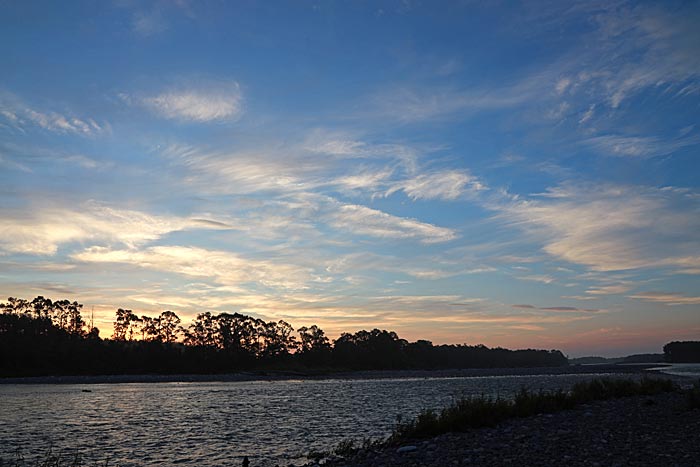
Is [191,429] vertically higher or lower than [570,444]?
lower

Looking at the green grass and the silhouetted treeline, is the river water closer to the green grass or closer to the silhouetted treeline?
the green grass

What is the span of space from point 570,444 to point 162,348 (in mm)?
148166

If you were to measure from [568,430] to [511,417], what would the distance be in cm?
498

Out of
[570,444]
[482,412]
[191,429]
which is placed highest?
[482,412]

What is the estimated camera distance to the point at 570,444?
17.4 meters

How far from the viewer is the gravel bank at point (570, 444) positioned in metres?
15.2

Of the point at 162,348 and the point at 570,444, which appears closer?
the point at 570,444

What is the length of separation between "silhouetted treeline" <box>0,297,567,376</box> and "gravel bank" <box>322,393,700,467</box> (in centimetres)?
12181

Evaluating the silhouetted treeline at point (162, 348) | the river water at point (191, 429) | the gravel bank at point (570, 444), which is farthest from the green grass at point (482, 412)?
the silhouetted treeline at point (162, 348)

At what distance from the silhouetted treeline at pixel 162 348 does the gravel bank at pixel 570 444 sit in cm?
12181

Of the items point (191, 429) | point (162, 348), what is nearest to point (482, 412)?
point (191, 429)

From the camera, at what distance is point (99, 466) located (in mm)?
20984

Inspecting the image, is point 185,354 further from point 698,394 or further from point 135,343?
point 698,394

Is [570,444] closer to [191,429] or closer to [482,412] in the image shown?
[482,412]
